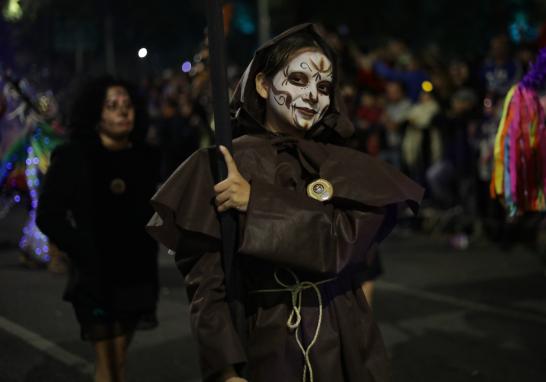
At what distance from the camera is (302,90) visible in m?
3.01

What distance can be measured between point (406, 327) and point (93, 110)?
321cm

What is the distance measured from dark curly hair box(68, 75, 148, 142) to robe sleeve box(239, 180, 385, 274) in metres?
1.78

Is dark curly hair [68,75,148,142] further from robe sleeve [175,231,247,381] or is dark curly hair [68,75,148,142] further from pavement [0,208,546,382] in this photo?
robe sleeve [175,231,247,381]

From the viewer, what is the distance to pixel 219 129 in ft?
8.74

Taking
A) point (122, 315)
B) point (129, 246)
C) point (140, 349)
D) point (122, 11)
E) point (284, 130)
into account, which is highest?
point (122, 11)

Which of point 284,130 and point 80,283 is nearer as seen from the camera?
point 284,130

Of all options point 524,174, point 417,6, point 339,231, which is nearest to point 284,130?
point 339,231

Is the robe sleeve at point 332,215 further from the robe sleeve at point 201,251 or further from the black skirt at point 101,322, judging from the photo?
the black skirt at point 101,322

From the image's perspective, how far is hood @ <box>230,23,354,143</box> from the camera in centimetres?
308

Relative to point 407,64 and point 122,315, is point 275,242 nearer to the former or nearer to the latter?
point 122,315

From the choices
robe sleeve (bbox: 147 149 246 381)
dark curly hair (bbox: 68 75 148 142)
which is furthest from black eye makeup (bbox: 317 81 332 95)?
dark curly hair (bbox: 68 75 148 142)

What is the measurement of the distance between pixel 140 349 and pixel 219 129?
11.4 feet

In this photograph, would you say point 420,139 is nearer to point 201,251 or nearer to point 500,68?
point 500,68

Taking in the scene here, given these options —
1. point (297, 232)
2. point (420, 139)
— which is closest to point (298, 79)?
point (297, 232)
